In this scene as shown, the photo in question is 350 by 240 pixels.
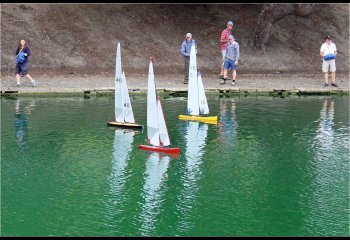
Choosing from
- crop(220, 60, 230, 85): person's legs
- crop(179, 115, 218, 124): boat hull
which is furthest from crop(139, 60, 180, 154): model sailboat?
crop(220, 60, 230, 85): person's legs

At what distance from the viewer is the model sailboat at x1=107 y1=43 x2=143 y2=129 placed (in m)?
23.8

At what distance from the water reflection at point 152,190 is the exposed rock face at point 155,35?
51.3ft

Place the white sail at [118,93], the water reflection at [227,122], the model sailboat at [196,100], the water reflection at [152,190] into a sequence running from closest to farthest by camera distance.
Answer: the water reflection at [152,190]
the water reflection at [227,122]
the white sail at [118,93]
the model sailboat at [196,100]

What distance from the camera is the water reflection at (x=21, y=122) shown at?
22.5 meters

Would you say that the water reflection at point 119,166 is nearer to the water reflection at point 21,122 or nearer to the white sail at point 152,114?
the white sail at point 152,114

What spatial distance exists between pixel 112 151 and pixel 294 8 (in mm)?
18076

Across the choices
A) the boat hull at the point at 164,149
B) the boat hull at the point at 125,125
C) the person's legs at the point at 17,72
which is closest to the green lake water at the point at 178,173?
the boat hull at the point at 164,149

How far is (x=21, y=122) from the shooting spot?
24.9m

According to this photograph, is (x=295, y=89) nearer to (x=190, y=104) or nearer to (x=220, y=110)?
(x=220, y=110)

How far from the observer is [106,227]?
49.3 ft

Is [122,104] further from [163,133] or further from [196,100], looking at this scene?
[163,133]

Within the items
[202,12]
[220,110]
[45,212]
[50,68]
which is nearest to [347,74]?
[202,12]

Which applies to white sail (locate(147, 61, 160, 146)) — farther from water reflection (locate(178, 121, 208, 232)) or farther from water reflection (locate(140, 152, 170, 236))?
water reflection (locate(178, 121, 208, 232))

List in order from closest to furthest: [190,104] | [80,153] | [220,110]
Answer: [80,153], [190,104], [220,110]
